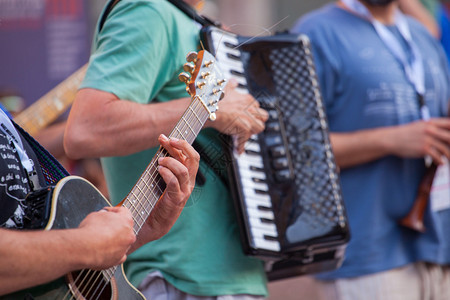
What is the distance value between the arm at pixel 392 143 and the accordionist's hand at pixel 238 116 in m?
0.89

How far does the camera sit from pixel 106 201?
1.54 metres

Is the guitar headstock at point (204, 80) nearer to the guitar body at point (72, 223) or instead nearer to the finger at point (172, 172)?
the finger at point (172, 172)

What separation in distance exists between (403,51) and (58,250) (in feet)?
7.06

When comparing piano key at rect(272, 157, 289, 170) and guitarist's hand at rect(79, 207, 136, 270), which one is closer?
guitarist's hand at rect(79, 207, 136, 270)

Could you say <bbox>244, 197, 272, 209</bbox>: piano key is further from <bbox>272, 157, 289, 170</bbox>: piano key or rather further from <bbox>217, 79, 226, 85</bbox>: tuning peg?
<bbox>217, 79, 226, 85</bbox>: tuning peg

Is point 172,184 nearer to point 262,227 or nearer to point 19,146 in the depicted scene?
point 19,146

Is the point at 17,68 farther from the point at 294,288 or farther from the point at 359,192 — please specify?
the point at 359,192

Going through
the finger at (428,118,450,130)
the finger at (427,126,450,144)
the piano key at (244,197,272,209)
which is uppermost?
the piano key at (244,197,272,209)

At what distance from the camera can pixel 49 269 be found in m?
1.28

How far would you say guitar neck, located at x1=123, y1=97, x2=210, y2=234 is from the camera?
1.59 meters

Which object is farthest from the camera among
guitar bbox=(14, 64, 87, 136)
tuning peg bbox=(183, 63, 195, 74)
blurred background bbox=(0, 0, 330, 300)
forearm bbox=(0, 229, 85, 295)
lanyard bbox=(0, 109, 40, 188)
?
blurred background bbox=(0, 0, 330, 300)

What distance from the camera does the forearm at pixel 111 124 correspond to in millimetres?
1849

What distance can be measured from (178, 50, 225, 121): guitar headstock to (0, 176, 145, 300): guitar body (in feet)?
1.21

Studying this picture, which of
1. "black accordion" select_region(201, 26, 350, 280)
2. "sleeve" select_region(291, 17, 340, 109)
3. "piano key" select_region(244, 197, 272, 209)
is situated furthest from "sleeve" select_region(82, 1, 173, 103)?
"sleeve" select_region(291, 17, 340, 109)
